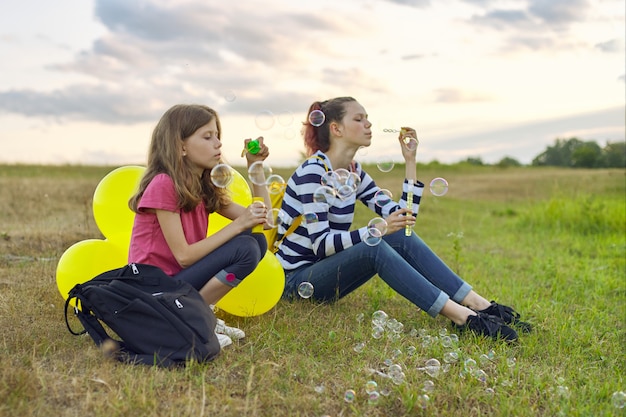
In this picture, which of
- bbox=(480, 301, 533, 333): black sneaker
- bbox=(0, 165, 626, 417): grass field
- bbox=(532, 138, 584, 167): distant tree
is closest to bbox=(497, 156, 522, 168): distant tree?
bbox=(532, 138, 584, 167): distant tree

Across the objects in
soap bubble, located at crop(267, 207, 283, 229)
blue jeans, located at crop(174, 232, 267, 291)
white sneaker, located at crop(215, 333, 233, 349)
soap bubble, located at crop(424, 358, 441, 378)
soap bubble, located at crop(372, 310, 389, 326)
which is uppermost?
Answer: soap bubble, located at crop(267, 207, 283, 229)

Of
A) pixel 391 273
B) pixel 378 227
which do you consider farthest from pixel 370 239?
pixel 391 273

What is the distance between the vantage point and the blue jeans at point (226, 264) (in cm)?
336

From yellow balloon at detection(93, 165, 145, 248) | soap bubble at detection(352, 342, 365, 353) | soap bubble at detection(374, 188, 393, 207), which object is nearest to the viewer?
soap bubble at detection(352, 342, 365, 353)

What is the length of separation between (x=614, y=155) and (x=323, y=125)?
2324 cm

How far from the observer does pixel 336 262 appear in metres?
3.86

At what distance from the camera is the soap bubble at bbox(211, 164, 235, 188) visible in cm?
335

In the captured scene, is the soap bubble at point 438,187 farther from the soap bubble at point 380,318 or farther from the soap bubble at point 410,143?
the soap bubble at point 380,318

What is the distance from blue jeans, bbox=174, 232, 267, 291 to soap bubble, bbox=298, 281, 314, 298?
0.54 meters

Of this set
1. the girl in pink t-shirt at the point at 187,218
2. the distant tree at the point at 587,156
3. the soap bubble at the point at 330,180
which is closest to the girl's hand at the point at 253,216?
the girl in pink t-shirt at the point at 187,218

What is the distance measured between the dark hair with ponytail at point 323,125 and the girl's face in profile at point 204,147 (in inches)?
33.4

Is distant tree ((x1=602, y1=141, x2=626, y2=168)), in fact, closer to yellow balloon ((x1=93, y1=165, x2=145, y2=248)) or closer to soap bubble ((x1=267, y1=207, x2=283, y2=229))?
soap bubble ((x1=267, y1=207, x2=283, y2=229))

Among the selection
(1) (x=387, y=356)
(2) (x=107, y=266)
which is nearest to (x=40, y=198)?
(2) (x=107, y=266)

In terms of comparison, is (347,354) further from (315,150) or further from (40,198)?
(40,198)
